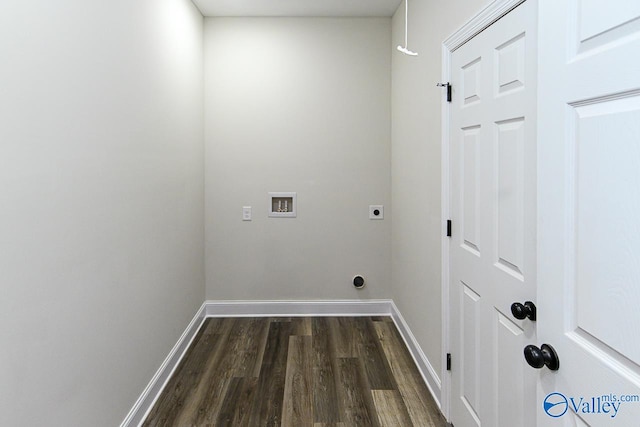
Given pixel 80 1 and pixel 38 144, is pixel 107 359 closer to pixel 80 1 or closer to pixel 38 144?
pixel 38 144

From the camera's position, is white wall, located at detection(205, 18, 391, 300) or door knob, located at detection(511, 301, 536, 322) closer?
door knob, located at detection(511, 301, 536, 322)

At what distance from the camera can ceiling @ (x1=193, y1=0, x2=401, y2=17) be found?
325cm

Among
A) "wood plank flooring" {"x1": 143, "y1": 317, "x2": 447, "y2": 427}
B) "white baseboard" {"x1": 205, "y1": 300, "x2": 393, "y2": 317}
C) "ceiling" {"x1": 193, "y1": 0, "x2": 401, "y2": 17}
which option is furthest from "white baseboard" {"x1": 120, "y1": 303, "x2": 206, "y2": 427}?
"ceiling" {"x1": 193, "y1": 0, "x2": 401, "y2": 17}

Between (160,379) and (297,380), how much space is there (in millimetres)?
851

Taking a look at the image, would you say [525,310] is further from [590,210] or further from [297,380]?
[297,380]

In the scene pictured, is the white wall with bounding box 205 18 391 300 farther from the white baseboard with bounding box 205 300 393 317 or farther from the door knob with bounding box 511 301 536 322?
the door knob with bounding box 511 301 536 322

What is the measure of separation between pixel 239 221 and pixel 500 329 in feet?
8.53

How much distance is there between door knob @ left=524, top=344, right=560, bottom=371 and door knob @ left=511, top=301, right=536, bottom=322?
254mm

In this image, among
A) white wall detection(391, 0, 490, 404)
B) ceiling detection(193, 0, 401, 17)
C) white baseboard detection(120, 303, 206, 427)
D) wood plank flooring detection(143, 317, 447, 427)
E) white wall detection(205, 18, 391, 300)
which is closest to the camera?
white baseboard detection(120, 303, 206, 427)

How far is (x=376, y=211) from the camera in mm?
3721

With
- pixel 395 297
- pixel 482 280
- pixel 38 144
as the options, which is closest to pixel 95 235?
pixel 38 144

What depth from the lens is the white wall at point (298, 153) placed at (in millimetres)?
3594

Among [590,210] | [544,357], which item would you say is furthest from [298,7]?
[544,357]

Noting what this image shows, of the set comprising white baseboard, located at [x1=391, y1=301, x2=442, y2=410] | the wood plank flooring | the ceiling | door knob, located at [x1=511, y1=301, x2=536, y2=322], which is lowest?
the wood plank flooring
